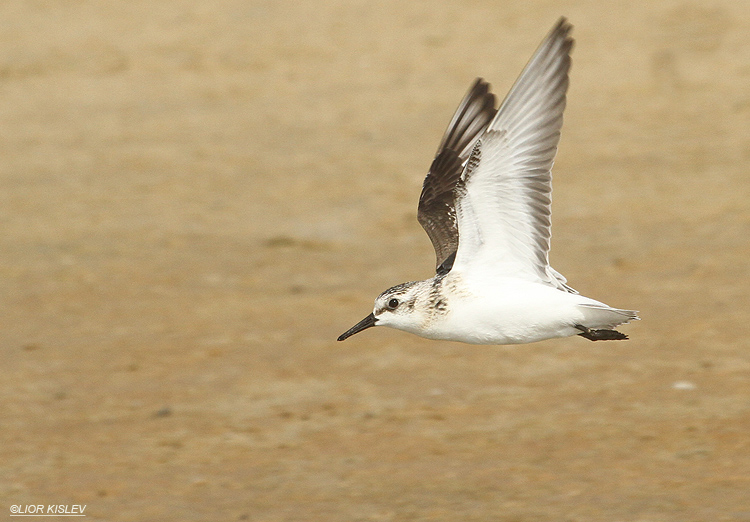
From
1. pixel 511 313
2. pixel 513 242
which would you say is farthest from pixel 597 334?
pixel 513 242

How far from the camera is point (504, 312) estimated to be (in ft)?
27.0

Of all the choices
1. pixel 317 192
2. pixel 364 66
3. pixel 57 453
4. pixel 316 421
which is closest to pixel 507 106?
pixel 316 421

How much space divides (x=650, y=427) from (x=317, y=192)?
345 inches

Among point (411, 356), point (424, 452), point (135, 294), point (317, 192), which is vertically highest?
point (317, 192)

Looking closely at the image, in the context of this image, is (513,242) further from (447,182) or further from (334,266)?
(334,266)

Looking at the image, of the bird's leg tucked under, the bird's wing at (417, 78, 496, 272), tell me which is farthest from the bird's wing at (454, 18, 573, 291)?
the bird's wing at (417, 78, 496, 272)

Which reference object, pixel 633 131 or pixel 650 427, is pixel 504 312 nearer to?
pixel 650 427

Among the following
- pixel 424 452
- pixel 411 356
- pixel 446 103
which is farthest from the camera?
pixel 446 103

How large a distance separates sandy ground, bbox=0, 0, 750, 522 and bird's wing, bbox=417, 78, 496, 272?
9.74 ft

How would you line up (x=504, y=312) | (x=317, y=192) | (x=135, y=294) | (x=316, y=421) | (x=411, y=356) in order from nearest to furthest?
1. (x=504, y=312)
2. (x=316, y=421)
3. (x=411, y=356)
4. (x=135, y=294)
5. (x=317, y=192)

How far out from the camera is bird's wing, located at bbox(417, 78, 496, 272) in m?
9.20

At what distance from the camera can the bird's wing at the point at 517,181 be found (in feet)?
26.9

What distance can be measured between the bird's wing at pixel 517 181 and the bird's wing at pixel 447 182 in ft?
2.51

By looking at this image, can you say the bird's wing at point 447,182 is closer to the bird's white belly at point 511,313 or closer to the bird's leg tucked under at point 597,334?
the bird's white belly at point 511,313
